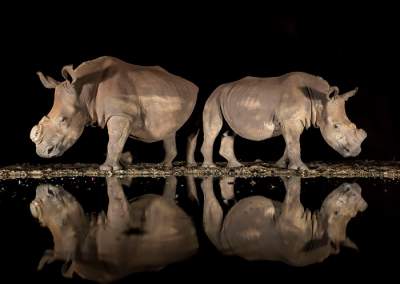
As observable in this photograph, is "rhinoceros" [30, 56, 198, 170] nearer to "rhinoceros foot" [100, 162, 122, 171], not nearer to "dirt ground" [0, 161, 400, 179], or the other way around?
"rhinoceros foot" [100, 162, 122, 171]

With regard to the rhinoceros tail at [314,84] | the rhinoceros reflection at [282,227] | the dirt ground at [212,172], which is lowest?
the dirt ground at [212,172]

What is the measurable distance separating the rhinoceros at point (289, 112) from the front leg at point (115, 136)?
1.08 meters

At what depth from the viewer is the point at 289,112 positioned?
6672 mm

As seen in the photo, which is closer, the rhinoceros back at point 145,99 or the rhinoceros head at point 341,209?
the rhinoceros head at point 341,209

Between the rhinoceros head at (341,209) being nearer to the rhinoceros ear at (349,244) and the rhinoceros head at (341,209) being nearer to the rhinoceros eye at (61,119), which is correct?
the rhinoceros ear at (349,244)

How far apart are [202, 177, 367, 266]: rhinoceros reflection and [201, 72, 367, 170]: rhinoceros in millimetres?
1977

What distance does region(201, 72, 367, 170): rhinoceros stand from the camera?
6699mm

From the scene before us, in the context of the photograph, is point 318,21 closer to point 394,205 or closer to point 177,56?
point 177,56

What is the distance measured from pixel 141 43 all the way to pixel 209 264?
284 inches

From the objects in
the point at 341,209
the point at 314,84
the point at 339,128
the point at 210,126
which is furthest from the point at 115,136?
the point at 341,209

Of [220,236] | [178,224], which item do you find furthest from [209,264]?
[178,224]

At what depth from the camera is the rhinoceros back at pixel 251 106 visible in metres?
6.88

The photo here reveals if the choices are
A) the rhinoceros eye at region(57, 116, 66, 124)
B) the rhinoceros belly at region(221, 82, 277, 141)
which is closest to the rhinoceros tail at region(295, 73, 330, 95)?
the rhinoceros belly at region(221, 82, 277, 141)

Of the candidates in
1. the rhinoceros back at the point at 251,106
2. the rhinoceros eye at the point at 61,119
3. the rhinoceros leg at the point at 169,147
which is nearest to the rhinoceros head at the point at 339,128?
the rhinoceros back at the point at 251,106
